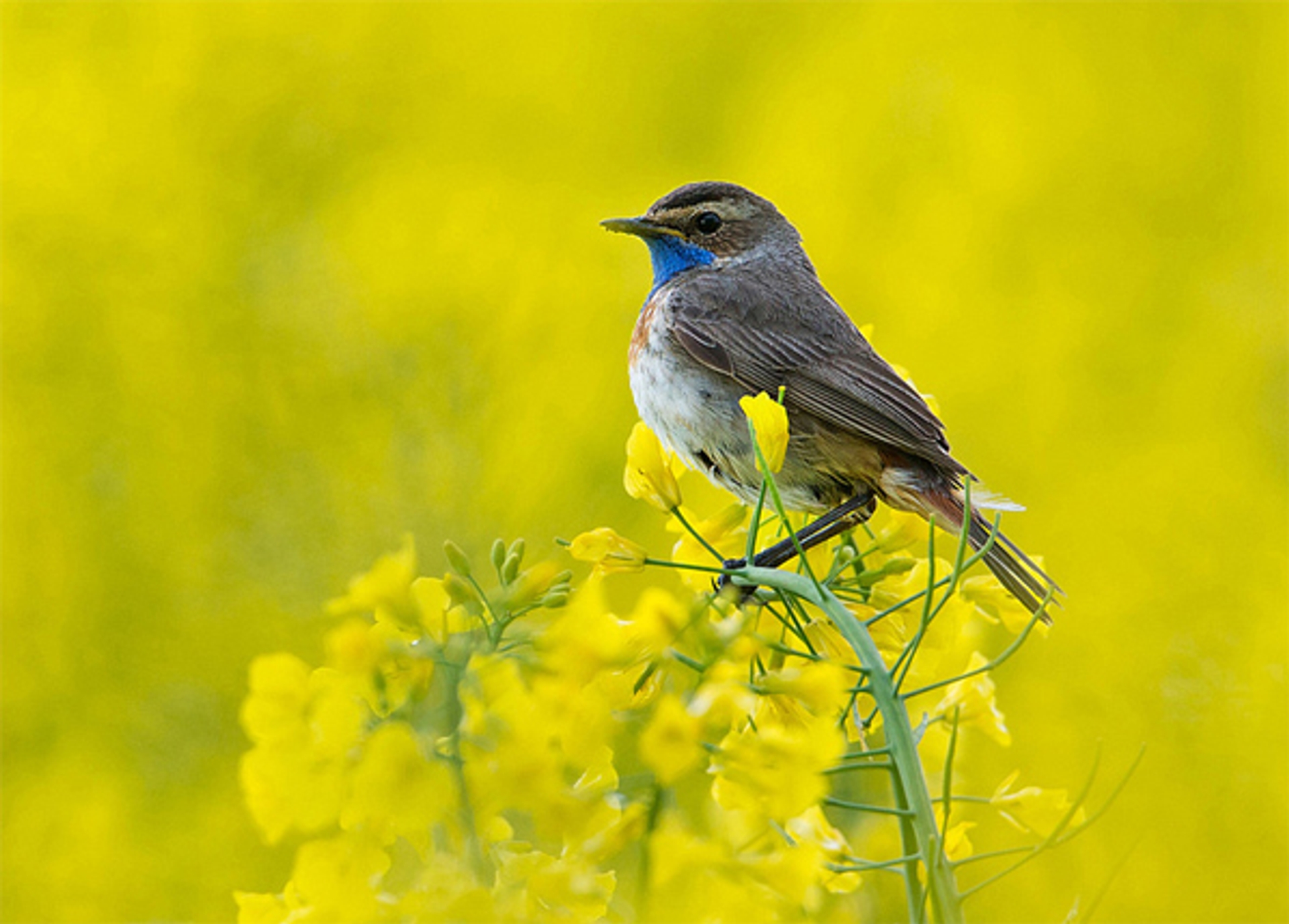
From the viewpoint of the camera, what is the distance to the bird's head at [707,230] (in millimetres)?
3699

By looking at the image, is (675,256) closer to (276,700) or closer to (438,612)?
(438,612)

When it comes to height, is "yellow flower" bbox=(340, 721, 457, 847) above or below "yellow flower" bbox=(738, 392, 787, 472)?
below

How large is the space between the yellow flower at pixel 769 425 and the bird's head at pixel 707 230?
1.99 m

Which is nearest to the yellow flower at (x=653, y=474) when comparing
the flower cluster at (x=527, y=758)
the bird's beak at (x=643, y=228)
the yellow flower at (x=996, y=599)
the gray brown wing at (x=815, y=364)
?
the yellow flower at (x=996, y=599)

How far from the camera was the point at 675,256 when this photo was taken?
3.75 metres

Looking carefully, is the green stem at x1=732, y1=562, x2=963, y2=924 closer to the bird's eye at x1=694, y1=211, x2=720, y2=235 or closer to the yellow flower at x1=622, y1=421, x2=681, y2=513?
the yellow flower at x1=622, y1=421, x2=681, y2=513

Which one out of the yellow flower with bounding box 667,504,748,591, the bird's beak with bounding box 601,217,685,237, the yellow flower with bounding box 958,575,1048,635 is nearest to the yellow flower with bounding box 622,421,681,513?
the yellow flower with bounding box 667,504,748,591

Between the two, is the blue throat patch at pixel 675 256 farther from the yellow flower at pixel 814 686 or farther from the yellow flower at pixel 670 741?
the yellow flower at pixel 670 741

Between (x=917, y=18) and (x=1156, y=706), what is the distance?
4656mm

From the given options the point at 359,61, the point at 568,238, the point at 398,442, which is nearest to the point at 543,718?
the point at 398,442

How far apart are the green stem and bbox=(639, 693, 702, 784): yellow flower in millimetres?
212

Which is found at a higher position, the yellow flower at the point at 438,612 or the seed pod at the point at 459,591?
the seed pod at the point at 459,591

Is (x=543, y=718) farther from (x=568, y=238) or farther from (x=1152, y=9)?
(x=1152, y=9)

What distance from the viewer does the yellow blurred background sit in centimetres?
484
